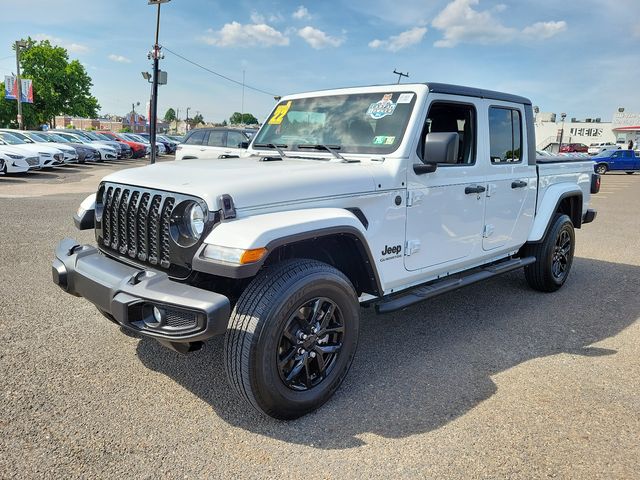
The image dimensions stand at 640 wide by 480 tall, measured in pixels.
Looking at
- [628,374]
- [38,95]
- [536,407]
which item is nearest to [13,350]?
[536,407]

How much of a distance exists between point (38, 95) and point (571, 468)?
5422 centimetres

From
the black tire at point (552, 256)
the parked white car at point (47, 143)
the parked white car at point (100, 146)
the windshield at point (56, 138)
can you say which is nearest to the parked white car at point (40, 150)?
the parked white car at point (47, 143)

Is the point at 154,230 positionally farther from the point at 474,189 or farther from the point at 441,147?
the point at 474,189

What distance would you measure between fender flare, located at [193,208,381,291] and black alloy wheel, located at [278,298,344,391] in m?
0.42

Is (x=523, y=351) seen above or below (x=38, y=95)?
below

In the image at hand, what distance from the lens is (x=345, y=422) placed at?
9.43 ft

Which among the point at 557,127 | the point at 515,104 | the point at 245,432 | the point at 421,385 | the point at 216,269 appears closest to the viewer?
the point at 216,269

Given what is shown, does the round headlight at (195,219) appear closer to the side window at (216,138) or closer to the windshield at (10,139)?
the side window at (216,138)

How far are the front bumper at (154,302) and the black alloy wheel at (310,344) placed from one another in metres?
0.49

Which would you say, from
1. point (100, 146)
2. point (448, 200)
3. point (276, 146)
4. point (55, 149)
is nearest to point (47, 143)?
point (55, 149)

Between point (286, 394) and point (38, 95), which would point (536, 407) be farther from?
point (38, 95)

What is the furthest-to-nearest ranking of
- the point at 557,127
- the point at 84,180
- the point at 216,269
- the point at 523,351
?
1. the point at 557,127
2. the point at 84,180
3. the point at 523,351
4. the point at 216,269

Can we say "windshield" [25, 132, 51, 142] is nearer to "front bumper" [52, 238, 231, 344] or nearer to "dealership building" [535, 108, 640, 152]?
"front bumper" [52, 238, 231, 344]

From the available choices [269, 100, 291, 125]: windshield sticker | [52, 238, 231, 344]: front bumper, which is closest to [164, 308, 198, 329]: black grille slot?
[52, 238, 231, 344]: front bumper
